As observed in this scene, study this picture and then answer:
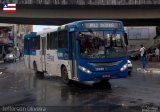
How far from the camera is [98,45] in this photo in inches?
688

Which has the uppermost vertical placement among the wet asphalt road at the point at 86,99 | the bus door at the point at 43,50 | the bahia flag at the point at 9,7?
the bahia flag at the point at 9,7

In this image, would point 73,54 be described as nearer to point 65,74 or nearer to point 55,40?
point 65,74

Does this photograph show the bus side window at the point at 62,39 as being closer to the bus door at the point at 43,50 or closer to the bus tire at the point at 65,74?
the bus tire at the point at 65,74

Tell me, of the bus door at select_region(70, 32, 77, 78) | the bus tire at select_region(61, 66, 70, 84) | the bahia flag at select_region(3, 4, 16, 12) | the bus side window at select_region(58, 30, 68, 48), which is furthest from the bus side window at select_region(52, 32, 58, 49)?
the bahia flag at select_region(3, 4, 16, 12)

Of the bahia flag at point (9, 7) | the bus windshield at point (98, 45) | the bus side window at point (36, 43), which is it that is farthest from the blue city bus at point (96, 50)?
the bahia flag at point (9, 7)

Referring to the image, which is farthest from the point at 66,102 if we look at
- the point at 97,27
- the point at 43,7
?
the point at 43,7

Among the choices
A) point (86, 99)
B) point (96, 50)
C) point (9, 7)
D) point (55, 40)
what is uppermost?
point (9, 7)

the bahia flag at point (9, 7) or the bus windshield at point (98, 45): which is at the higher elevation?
the bahia flag at point (9, 7)

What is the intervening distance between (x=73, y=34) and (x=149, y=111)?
7.88 m

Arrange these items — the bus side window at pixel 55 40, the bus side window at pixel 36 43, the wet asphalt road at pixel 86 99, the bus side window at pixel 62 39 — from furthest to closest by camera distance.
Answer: the bus side window at pixel 36 43 < the bus side window at pixel 55 40 < the bus side window at pixel 62 39 < the wet asphalt road at pixel 86 99

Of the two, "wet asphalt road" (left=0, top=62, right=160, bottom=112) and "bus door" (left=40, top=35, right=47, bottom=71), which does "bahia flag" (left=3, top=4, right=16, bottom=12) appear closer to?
"bus door" (left=40, top=35, right=47, bottom=71)

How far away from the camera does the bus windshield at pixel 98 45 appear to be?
17.5 meters

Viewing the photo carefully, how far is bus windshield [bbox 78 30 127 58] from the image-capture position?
1745cm

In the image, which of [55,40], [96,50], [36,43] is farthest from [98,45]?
[36,43]
